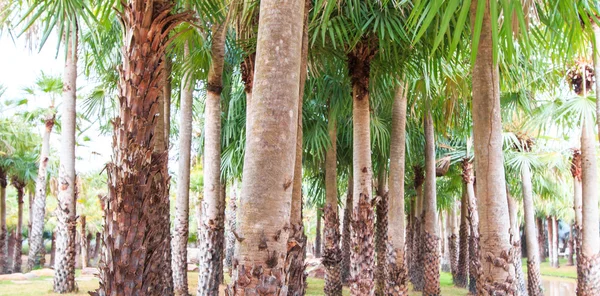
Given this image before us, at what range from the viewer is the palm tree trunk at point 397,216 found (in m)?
9.58

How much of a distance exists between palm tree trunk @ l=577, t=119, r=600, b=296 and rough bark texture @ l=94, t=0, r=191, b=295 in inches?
357

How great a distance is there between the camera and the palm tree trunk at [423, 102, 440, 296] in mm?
12430

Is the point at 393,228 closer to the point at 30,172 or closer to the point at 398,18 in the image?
the point at 398,18

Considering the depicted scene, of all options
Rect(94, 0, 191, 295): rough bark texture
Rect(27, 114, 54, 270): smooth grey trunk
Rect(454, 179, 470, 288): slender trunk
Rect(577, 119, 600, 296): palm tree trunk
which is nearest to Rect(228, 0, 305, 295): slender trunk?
Rect(94, 0, 191, 295): rough bark texture

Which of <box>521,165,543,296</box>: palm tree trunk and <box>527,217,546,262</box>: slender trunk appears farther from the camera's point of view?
<box>527,217,546,262</box>: slender trunk

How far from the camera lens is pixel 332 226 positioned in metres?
11.6

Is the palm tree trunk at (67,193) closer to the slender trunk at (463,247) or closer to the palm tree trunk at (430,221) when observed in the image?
the palm tree trunk at (430,221)

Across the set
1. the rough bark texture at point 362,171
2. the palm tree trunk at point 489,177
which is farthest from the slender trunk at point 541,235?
the palm tree trunk at point 489,177

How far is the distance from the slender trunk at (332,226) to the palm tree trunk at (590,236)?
5237 mm

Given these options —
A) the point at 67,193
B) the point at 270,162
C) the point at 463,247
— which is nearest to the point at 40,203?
the point at 67,193

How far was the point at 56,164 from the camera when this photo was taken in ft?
83.5

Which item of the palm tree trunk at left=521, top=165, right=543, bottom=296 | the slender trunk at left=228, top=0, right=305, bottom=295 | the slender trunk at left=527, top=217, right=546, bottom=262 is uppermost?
the slender trunk at left=228, top=0, right=305, bottom=295

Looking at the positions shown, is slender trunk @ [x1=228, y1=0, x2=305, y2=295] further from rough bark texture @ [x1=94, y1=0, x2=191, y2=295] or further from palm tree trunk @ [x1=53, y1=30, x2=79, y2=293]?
palm tree trunk @ [x1=53, y1=30, x2=79, y2=293]

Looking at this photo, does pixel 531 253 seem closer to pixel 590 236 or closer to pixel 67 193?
pixel 590 236
